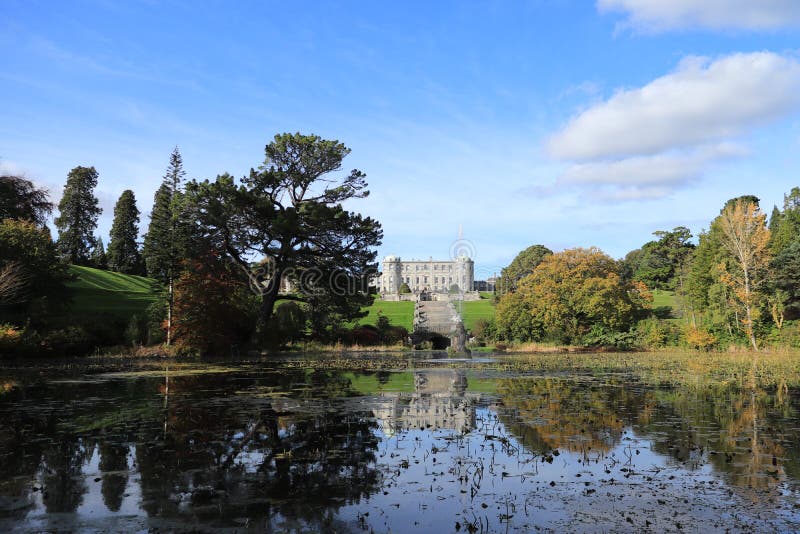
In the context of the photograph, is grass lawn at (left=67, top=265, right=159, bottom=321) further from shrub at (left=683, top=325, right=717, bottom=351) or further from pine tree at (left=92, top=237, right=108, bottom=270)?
shrub at (left=683, top=325, right=717, bottom=351)

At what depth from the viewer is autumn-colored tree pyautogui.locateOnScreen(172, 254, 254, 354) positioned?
32.8m

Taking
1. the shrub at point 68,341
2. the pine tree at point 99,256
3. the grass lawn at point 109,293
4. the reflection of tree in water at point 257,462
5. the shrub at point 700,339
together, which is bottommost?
the reflection of tree in water at point 257,462

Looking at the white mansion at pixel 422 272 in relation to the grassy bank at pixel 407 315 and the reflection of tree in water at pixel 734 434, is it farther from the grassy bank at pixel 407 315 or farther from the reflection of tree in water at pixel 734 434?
the reflection of tree in water at pixel 734 434

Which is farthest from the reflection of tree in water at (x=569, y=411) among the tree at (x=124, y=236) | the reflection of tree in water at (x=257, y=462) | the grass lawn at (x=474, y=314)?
the tree at (x=124, y=236)

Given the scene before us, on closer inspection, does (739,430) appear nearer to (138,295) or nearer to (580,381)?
(580,381)

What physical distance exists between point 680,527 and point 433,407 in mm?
8416

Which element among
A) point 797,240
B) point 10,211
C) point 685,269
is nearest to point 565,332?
point 797,240

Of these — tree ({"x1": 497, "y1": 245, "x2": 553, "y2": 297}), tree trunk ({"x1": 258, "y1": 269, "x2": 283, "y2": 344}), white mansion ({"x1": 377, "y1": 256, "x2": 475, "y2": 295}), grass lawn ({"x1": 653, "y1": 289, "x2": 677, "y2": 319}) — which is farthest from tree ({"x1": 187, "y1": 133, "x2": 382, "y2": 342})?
white mansion ({"x1": 377, "y1": 256, "x2": 475, "y2": 295})

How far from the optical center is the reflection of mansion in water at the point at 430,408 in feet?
37.0

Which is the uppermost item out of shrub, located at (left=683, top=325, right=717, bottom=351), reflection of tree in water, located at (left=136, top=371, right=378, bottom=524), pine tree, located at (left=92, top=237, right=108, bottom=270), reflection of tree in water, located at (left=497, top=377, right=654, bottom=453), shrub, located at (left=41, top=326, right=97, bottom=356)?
pine tree, located at (left=92, top=237, right=108, bottom=270)

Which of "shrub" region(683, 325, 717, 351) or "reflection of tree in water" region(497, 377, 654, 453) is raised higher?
"shrub" region(683, 325, 717, 351)

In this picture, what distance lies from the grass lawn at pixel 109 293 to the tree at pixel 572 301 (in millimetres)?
28569

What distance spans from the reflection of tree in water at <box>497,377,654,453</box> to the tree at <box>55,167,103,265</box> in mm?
67320

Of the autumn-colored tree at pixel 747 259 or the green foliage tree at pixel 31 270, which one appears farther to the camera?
the autumn-colored tree at pixel 747 259
